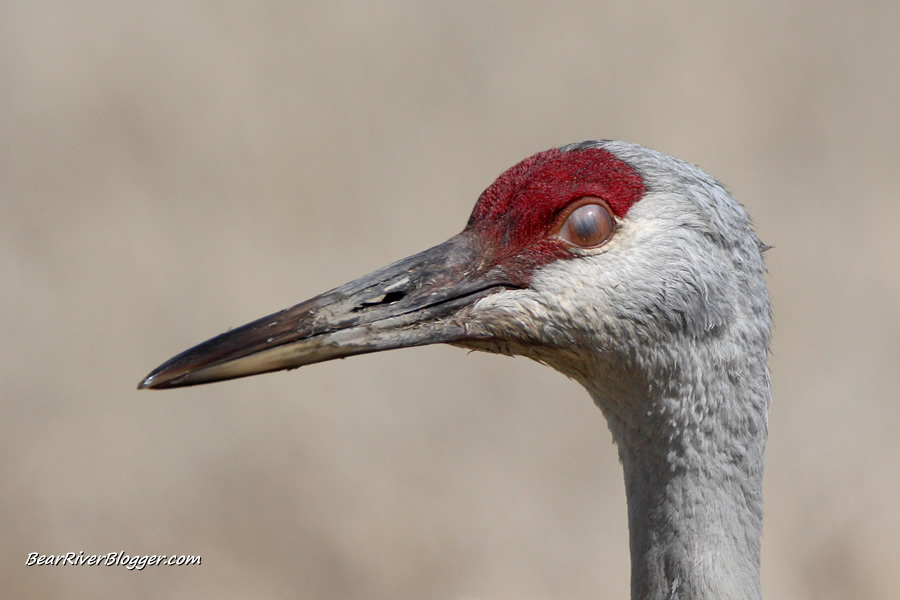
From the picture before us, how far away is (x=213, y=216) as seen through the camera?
593cm

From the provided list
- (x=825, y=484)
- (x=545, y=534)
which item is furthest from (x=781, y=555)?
(x=545, y=534)

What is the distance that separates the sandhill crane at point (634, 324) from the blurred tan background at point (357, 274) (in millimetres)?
3416

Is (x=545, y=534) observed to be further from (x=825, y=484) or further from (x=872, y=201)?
(x=872, y=201)

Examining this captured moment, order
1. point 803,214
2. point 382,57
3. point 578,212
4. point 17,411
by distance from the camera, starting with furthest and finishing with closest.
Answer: point 803,214 → point 382,57 → point 17,411 → point 578,212

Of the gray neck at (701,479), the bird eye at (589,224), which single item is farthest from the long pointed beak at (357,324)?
the gray neck at (701,479)

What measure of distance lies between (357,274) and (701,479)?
3.97 metres

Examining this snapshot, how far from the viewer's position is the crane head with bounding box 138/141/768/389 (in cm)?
227

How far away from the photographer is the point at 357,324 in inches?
92.0

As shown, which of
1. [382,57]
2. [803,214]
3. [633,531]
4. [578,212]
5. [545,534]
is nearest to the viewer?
[578,212]

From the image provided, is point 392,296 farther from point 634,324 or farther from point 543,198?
point 634,324

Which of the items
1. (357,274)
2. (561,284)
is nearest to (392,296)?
(561,284)

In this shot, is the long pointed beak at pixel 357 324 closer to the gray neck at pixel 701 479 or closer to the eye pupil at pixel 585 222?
the eye pupil at pixel 585 222

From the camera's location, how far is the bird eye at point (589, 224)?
232 cm

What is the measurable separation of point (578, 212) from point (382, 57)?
14.0 ft
